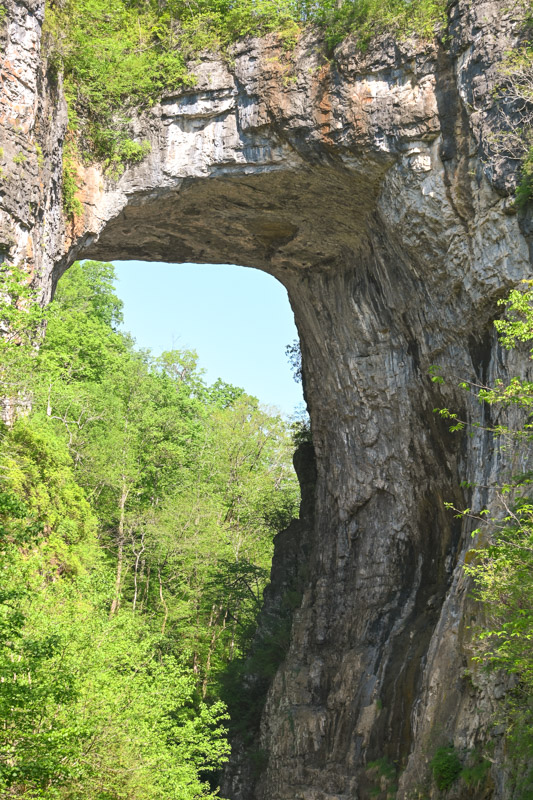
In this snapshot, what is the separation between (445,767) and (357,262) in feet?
37.6

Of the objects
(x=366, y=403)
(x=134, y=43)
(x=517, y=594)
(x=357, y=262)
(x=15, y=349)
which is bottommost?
Result: (x=517, y=594)

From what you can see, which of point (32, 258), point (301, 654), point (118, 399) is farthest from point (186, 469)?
point (32, 258)

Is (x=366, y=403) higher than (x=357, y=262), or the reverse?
(x=357, y=262)

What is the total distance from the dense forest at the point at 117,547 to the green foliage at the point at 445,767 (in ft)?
11.3

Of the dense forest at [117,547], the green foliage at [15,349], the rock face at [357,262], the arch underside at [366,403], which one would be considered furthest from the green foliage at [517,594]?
the green foliage at [15,349]

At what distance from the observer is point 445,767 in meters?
11.8

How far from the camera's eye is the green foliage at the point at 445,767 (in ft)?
38.6

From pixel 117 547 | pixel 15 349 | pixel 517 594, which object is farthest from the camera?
pixel 117 547

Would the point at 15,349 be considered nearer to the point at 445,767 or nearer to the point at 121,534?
the point at 445,767

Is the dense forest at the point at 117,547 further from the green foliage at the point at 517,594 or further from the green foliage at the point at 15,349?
the green foliage at the point at 517,594

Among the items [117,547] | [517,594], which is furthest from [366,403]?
[517,594]

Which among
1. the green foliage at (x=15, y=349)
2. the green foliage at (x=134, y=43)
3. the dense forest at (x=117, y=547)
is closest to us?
the dense forest at (x=117, y=547)

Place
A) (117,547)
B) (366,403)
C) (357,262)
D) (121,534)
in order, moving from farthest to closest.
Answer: (117,547), (121,534), (366,403), (357,262)

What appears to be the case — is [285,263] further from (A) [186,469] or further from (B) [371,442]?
(A) [186,469]
